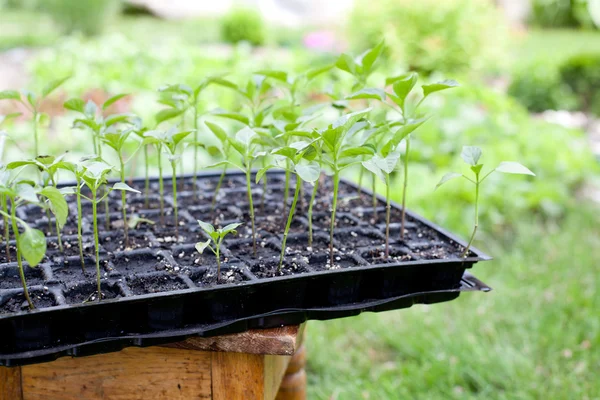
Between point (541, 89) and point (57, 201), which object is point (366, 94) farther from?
point (541, 89)

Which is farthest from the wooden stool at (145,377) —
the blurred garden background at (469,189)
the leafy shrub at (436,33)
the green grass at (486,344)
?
the leafy shrub at (436,33)

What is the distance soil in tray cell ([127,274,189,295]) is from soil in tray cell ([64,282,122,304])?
27 millimetres

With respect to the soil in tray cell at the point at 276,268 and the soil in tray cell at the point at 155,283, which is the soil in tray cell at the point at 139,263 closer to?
the soil in tray cell at the point at 155,283

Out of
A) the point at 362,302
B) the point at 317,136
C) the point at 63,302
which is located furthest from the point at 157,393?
the point at 317,136

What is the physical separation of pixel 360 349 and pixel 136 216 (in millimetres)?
1225

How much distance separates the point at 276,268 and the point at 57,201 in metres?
0.37

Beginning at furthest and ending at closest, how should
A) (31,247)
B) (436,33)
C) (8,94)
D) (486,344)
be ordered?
(436,33) < (486,344) < (8,94) < (31,247)

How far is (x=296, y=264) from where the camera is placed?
45.6 inches

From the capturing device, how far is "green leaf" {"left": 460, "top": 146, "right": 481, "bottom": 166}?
1177 mm

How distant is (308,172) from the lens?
1012 millimetres

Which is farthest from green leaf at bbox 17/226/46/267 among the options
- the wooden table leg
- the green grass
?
the green grass

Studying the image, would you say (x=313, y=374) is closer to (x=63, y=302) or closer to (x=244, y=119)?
(x=244, y=119)

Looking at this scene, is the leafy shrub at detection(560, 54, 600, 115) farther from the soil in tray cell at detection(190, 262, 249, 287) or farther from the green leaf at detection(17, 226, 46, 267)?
the green leaf at detection(17, 226, 46, 267)

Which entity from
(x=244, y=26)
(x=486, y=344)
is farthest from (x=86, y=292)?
(x=244, y=26)
